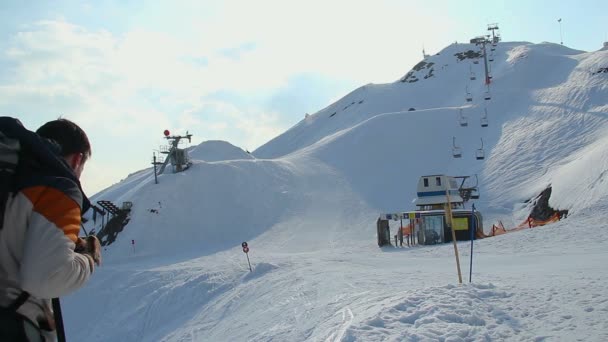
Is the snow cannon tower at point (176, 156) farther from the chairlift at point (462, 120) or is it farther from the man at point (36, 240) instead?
the man at point (36, 240)

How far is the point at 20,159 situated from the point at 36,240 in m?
0.37

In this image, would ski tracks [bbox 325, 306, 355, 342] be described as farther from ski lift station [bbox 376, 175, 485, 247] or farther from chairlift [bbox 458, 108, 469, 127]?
chairlift [bbox 458, 108, 469, 127]

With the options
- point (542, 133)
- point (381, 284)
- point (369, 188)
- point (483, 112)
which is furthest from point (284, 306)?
point (483, 112)

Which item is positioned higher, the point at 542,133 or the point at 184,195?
the point at 542,133

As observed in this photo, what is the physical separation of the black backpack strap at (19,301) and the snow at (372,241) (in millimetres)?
5489

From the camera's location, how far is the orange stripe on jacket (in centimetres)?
248

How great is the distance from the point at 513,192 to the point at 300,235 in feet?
47.0

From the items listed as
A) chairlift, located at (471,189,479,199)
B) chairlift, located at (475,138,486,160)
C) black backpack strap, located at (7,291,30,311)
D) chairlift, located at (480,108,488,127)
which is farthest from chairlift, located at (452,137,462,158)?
black backpack strap, located at (7,291,30,311)

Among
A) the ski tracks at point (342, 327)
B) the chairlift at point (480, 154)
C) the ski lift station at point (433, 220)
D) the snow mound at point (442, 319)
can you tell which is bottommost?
the ski tracks at point (342, 327)

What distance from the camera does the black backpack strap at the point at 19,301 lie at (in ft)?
8.14

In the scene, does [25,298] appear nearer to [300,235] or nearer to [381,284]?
[381,284]

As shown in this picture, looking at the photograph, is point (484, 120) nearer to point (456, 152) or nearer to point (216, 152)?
point (456, 152)

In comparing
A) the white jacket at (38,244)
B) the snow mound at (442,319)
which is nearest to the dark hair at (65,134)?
the white jacket at (38,244)

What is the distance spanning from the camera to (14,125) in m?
2.54
